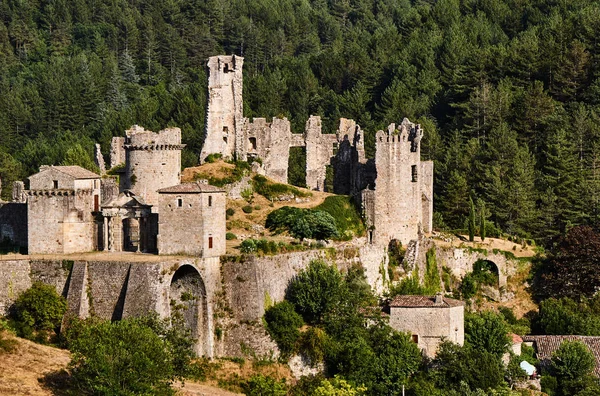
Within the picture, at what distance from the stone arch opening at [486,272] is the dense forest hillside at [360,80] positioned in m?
7.17

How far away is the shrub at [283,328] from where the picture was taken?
61.7 meters

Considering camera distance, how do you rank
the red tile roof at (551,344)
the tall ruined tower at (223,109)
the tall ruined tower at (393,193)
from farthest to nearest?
the tall ruined tower at (223,109) < the tall ruined tower at (393,193) < the red tile roof at (551,344)

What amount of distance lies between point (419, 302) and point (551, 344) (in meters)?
8.30

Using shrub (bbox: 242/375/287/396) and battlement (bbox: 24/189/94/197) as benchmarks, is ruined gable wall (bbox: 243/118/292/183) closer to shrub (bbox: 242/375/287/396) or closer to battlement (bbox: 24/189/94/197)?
battlement (bbox: 24/189/94/197)

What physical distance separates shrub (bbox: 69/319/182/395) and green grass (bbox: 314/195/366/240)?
18323 mm

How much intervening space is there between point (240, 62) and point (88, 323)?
2419 centimetres

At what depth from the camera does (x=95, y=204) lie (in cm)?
6544

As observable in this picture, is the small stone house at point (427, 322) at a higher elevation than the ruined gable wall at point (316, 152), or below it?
below

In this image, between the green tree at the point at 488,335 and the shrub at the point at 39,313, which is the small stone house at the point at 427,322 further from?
the shrub at the point at 39,313

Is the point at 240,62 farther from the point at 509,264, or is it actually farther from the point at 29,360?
the point at 29,360

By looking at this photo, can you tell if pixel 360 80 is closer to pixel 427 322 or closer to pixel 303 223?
pixel 303 223

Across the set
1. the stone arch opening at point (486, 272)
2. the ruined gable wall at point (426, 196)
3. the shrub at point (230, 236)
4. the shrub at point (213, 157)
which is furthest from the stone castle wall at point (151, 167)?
the stone arch opening at point (486, 272)

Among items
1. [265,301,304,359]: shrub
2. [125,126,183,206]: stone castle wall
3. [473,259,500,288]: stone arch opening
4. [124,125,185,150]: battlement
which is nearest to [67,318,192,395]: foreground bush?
[265,301,304,359]: shrub

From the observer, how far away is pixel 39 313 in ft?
193
